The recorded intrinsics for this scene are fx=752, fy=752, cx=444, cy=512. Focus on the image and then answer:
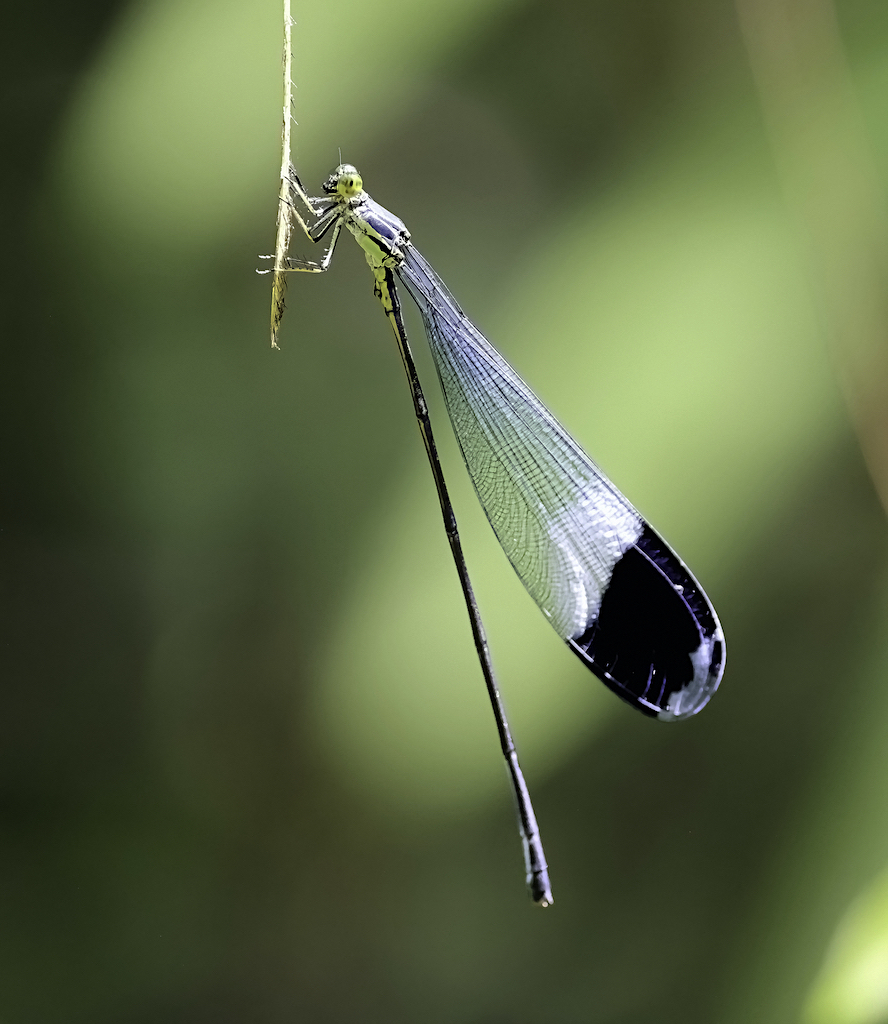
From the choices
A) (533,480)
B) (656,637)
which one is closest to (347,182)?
(533,480)

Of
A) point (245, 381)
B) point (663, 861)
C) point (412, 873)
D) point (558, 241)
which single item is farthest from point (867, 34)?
point (412, 873)

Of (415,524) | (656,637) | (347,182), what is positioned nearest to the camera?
(347,182)

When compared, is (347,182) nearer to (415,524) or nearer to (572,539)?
(572,539)

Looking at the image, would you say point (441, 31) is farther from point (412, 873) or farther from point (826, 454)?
point (412, 873)

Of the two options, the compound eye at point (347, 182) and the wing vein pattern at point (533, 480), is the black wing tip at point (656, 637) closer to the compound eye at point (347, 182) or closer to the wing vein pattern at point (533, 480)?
the wing vein pattern at point (533, 480)

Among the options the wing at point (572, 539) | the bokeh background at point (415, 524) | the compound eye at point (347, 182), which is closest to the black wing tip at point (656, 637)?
the wing at point (572, 539)
